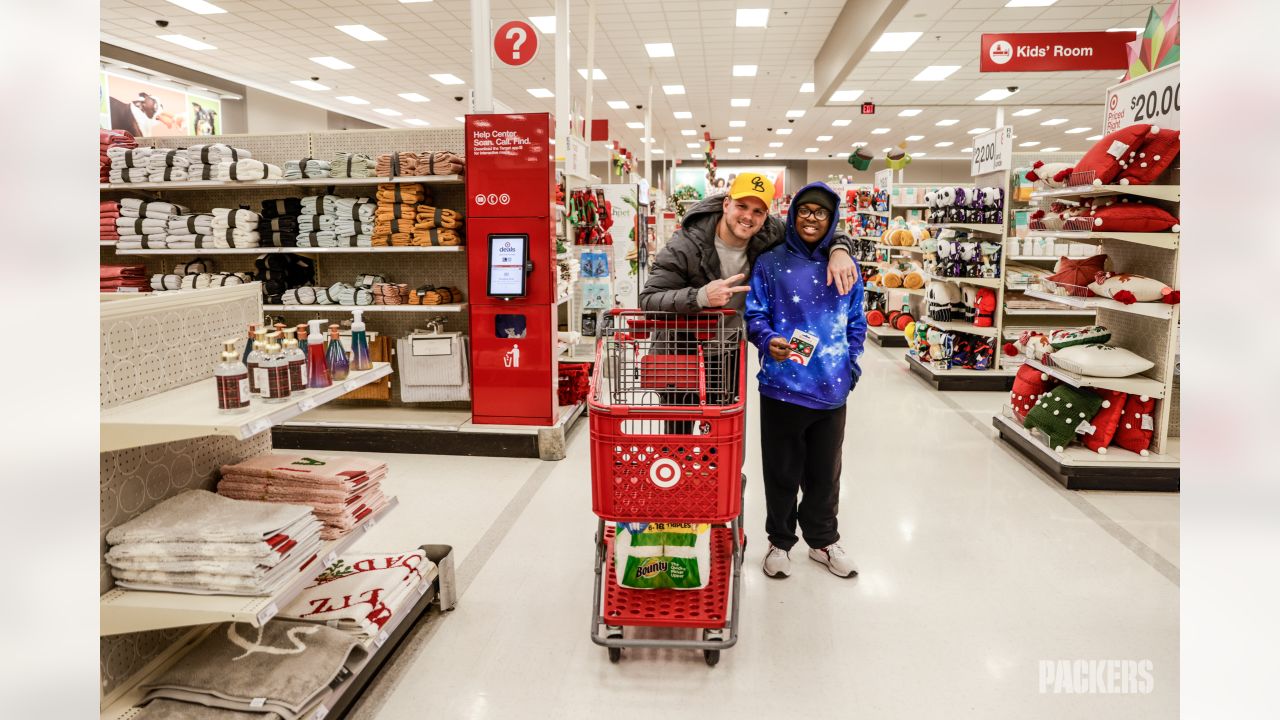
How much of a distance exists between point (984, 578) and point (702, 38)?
10079 mm

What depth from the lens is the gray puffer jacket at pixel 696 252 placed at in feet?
9.64

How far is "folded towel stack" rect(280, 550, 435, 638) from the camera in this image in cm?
245

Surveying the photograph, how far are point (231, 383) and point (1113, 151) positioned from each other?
4.66m

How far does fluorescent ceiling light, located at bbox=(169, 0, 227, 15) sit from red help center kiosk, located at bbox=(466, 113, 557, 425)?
7167mm

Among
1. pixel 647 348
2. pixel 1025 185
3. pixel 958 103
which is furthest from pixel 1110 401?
pixel 958 103

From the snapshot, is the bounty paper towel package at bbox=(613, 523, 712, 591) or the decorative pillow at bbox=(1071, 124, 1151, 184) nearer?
the bounty paper towel package at bbox=(613, 523, 712, 591)

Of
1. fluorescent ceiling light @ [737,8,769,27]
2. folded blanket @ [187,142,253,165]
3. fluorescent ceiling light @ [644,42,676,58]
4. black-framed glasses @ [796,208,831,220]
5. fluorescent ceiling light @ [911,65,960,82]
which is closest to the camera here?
black-framed glasses @ [796,208,831,220]

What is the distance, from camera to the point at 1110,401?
4559mm

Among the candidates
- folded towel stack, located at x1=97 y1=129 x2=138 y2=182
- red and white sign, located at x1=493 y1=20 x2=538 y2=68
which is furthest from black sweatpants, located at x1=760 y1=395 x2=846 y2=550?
folded towel stack, located at x1=97 y1=129 x2=138 y2=182

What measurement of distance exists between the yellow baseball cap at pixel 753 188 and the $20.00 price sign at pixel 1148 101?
3.02 meters

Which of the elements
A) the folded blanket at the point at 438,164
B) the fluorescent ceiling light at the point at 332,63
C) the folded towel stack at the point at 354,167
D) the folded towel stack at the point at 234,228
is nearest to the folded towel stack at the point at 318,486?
the folded blanket at the point at 438,164

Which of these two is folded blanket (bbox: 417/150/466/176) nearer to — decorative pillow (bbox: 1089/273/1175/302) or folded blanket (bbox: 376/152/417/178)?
folded blanket (bbox: 376/152/417/178)

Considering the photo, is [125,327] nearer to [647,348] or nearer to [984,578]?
[647,348]

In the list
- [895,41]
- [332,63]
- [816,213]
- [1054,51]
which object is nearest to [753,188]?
[816,213]
